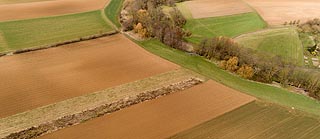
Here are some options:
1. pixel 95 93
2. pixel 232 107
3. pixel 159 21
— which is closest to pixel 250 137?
pixel 232 107

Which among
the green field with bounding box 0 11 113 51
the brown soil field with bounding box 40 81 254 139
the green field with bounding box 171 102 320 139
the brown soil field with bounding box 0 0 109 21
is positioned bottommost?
the green field with bounding box 171 102 320 139

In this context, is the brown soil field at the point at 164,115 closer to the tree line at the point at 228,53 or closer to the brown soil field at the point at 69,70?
the brown soil field at the point at 69,70

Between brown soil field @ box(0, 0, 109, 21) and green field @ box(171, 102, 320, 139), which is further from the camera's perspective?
brown soil field @ box(0, 0, 109, 21)

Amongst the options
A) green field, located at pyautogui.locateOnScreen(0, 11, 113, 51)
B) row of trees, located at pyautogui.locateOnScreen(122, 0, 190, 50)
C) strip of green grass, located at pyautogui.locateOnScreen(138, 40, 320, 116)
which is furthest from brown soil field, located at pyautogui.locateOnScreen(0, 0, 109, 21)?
strip of green grass, located at pyautogui.locateOnScreen(138, 40, 320, 116)

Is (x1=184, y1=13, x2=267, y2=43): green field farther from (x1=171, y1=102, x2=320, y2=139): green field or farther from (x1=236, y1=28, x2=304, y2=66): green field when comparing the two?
(x1=171, y1=102, x2=320, y2=139): green field

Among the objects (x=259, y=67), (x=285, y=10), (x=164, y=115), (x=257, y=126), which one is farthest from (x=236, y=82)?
(x=285, y=10)

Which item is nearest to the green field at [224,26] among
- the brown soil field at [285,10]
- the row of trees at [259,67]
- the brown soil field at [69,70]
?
the brown soil field at [285,10]
